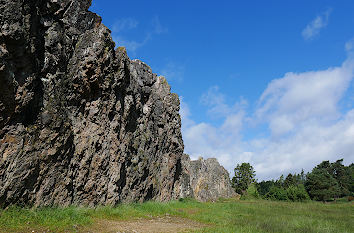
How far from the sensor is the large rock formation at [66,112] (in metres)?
8.84

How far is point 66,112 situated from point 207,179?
43187mm

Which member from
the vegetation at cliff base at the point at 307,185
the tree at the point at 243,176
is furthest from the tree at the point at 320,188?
the tree at the point at 243,176

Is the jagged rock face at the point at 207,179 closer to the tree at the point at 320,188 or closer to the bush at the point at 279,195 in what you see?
the bush at the point at 279,195

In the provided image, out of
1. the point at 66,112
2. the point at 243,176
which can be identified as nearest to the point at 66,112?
the point at 66,112

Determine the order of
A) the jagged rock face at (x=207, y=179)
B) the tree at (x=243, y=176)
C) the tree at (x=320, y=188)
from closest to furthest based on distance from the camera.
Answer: the jagged rock face at (x=207, y=179) < the tree at (x=320, y=188) < the tree at (x=243, y=176)

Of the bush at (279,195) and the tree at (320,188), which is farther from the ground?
the tree at (320,188)

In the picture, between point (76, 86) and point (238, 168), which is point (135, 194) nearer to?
point (76, 86)

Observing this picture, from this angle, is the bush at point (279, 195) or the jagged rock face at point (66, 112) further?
the bush at point (279, 195)

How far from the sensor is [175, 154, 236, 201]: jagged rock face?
155 feet

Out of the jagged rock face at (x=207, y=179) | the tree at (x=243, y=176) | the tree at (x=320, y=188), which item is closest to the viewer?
the jagged rock face at (x=207, y=179)

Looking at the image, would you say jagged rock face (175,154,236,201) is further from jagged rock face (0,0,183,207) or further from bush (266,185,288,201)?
jagged rock face (0,0,183,207)

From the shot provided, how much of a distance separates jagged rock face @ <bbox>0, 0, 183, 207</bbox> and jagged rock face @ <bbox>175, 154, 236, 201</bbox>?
929 inches

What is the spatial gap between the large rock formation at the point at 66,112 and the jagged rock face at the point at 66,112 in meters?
0.04

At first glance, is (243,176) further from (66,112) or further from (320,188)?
(66,112)
